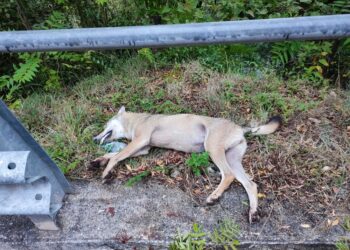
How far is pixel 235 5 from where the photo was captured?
5.27 metres

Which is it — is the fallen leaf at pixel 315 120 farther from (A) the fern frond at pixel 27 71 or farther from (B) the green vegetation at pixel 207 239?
(A) the fern frond at pixel 27 71

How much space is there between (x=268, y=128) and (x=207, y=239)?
1.63 m

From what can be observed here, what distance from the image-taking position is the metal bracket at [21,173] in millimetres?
2061

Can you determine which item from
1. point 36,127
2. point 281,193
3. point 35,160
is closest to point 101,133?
point 36,127

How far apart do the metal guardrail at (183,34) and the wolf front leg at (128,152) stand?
6.09ft

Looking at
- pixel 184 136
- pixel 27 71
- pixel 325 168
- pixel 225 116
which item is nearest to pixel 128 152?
pixel 184 136

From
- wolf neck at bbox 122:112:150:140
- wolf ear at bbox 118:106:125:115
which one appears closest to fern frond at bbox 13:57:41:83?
wolf ear at bbox 118:106:125:115

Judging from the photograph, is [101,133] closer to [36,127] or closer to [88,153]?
[88,153]

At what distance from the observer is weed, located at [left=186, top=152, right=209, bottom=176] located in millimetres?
3174

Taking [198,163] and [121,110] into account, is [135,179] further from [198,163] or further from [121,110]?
[121,110]

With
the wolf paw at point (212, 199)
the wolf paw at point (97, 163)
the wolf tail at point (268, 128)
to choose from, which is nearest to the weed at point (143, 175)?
the wolf paw at point (97, 163)

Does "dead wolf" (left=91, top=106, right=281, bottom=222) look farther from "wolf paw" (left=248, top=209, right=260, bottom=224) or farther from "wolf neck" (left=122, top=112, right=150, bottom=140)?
"wolf paw" (left=248, top=209, right=260, bottom=224)

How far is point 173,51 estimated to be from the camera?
17.7 ft

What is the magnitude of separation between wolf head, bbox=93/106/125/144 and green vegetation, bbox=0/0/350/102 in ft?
4.71
